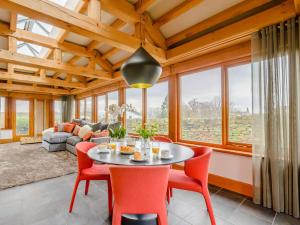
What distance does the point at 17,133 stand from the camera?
24.7 feet

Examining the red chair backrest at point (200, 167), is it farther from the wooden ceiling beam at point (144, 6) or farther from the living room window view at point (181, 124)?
the wooden ceiling beam at point (144, 6)

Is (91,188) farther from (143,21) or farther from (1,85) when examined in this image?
(1,85)

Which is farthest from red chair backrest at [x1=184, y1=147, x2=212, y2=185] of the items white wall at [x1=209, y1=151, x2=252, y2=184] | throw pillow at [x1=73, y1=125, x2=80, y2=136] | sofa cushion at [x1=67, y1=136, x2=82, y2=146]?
throw pillow at [x1=73, y1=125, x2=80, y2=136]

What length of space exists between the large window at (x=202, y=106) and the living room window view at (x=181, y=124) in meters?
0.02

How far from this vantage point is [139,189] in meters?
1.23

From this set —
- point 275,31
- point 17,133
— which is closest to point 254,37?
point 275,31

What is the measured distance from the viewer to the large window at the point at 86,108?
707cm

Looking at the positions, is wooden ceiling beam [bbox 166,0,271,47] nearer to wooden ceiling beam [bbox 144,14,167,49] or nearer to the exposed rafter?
wooden ceiling beam [bbox 144,14,167,49]

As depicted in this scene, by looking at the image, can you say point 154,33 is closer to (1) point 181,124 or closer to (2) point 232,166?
(1) point 181,124

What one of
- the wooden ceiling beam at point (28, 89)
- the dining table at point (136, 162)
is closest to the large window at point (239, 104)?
the dining table at point (136, 162)

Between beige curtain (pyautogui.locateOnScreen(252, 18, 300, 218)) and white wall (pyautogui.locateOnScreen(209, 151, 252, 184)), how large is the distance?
0.79 ft

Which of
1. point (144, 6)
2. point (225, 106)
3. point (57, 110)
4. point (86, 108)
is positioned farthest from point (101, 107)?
point (225, 106)

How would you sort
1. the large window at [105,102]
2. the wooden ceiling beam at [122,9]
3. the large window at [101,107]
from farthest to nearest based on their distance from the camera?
the large window at [101,107] → the large window at [105,102] → the wooden ceiling beam at [122,9]

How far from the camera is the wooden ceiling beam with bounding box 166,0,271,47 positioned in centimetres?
227
